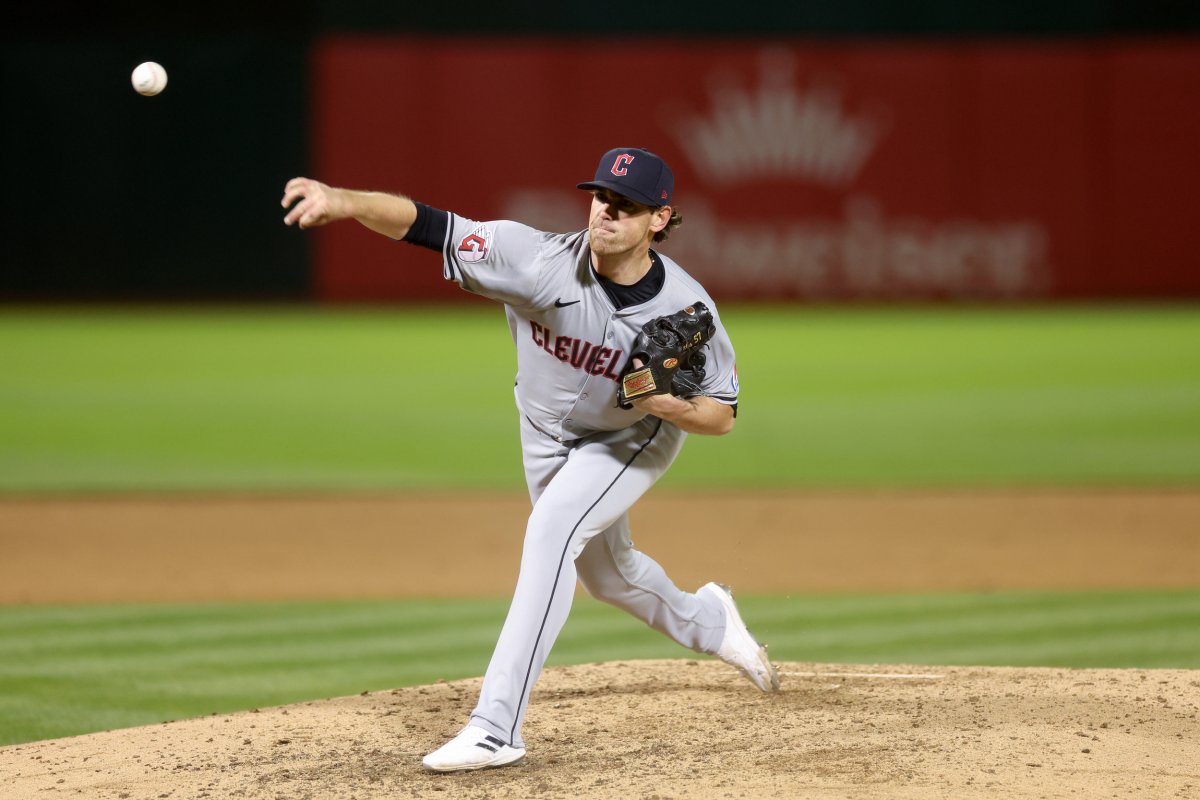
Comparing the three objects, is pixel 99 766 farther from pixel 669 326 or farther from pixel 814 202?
pixel 814 202

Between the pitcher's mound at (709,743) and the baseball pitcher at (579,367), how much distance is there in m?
0.30

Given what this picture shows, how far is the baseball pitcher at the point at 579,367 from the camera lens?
4.10 metres

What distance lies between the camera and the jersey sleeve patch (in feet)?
13.9

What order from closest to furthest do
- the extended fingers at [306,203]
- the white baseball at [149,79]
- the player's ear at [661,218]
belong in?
the extended fingers at [306,203] < the player's ear at [661,218] < the white baseball at [149,79]

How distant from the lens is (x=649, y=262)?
14.8ft

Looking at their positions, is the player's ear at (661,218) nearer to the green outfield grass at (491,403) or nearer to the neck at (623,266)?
the neck at (623,266)

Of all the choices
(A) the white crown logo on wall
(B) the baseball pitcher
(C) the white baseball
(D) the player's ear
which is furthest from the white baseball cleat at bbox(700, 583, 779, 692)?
(A) the white crown logo on wall

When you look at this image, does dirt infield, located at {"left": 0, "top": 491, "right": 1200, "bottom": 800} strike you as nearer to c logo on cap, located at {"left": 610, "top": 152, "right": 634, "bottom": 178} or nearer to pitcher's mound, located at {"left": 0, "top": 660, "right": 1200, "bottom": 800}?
pitcher's mound, located at {"left": 0, "top": 660, "right": 1200, "bottom": 800}

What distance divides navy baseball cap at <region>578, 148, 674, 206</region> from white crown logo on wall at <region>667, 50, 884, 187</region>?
693 inches

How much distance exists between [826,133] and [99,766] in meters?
18.8

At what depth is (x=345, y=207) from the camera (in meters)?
3.99

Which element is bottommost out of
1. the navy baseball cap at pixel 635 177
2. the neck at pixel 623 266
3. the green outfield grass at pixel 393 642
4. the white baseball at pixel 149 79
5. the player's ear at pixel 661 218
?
the green outfield grass at pixel 393 642

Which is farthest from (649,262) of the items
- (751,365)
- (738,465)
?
(751,365)

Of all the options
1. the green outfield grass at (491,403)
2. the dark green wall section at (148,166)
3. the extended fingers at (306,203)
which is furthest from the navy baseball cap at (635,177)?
the dark green wall section at (148,166)
